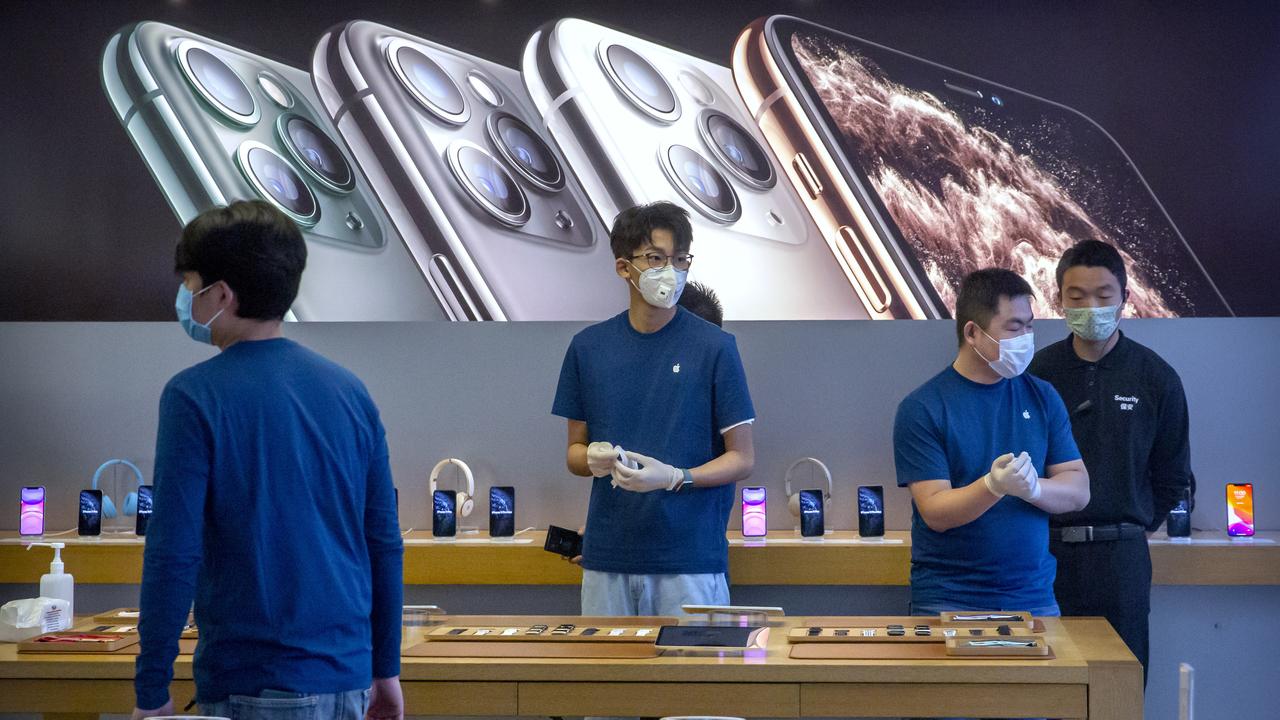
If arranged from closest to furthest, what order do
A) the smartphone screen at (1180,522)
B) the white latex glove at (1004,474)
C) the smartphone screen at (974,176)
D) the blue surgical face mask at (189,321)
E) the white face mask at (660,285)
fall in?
the blue surgical face mask at (189,321) < the white latex glove at (1004,474) < the white face mask at (660,285) < the smartphone screen at (1180,522) < the smartphone screen at (974,176)

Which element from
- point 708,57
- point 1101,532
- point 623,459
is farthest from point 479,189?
point 1101,532

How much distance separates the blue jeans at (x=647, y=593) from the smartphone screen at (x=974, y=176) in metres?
1.78

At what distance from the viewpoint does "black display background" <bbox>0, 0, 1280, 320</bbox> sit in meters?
4.34

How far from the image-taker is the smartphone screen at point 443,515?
427 cm

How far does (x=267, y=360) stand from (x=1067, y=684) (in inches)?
60.0

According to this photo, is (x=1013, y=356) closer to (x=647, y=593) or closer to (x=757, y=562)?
(x=647, y=593)

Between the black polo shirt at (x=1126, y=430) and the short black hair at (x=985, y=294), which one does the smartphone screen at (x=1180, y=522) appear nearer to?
the black polo shirt at (x=1126, y=430)

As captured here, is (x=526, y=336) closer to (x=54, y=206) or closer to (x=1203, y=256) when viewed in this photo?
(x=54, y=206)

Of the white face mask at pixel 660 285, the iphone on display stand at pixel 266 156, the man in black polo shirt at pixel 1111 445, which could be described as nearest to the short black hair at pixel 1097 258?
the man in black polo shirt at pixel 1111 445

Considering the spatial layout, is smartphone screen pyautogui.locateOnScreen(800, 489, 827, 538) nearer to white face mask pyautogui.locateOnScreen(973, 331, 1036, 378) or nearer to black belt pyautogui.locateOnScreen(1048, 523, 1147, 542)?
black belt pyautogui.locateOnScreen(1048, 523, 1147, 542)

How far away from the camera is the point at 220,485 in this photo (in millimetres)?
1841

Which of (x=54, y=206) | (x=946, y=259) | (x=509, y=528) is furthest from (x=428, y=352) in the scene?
(x=946, y=259)

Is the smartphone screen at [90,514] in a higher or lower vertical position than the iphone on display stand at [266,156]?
lower

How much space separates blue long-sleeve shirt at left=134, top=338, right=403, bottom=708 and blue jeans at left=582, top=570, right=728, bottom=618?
1156 millimetres
